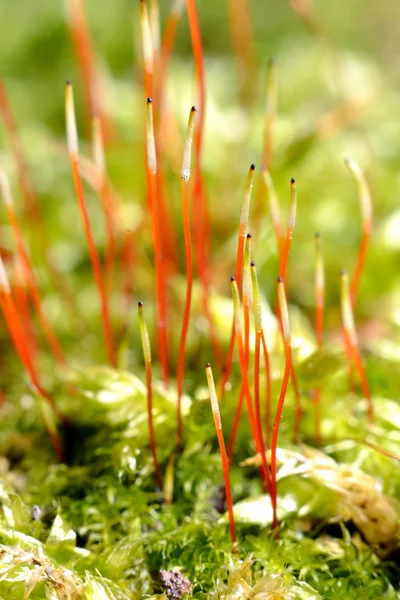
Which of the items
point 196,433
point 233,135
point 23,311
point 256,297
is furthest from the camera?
point 233,135

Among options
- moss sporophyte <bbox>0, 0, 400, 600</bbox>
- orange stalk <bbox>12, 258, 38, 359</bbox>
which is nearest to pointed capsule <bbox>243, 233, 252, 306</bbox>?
moss sporophyte <bbox>0, 0, 400, 600</bbox>

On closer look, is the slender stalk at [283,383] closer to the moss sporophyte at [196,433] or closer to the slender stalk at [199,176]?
the moss sporophyte at [196,433]

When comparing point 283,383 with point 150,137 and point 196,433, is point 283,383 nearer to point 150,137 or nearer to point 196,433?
point 196,433

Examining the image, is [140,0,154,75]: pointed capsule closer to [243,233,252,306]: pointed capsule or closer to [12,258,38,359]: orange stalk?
[243,233,252,306]: pointed capsule

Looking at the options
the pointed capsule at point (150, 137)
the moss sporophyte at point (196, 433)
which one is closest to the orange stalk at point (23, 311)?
the moss sporophyte at point (196, 433)

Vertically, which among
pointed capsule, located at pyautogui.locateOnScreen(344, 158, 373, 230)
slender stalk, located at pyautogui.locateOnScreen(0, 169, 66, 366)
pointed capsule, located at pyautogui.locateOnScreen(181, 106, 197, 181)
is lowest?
slender stalk, located at pyautogui.locateOnScreen(0, 169, 66, 366)

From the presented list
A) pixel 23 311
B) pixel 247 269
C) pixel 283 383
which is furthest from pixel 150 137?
pixel 23 311

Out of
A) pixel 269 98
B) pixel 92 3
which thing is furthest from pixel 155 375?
pixel 92 3

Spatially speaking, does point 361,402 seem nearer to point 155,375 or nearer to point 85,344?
point 155,375
